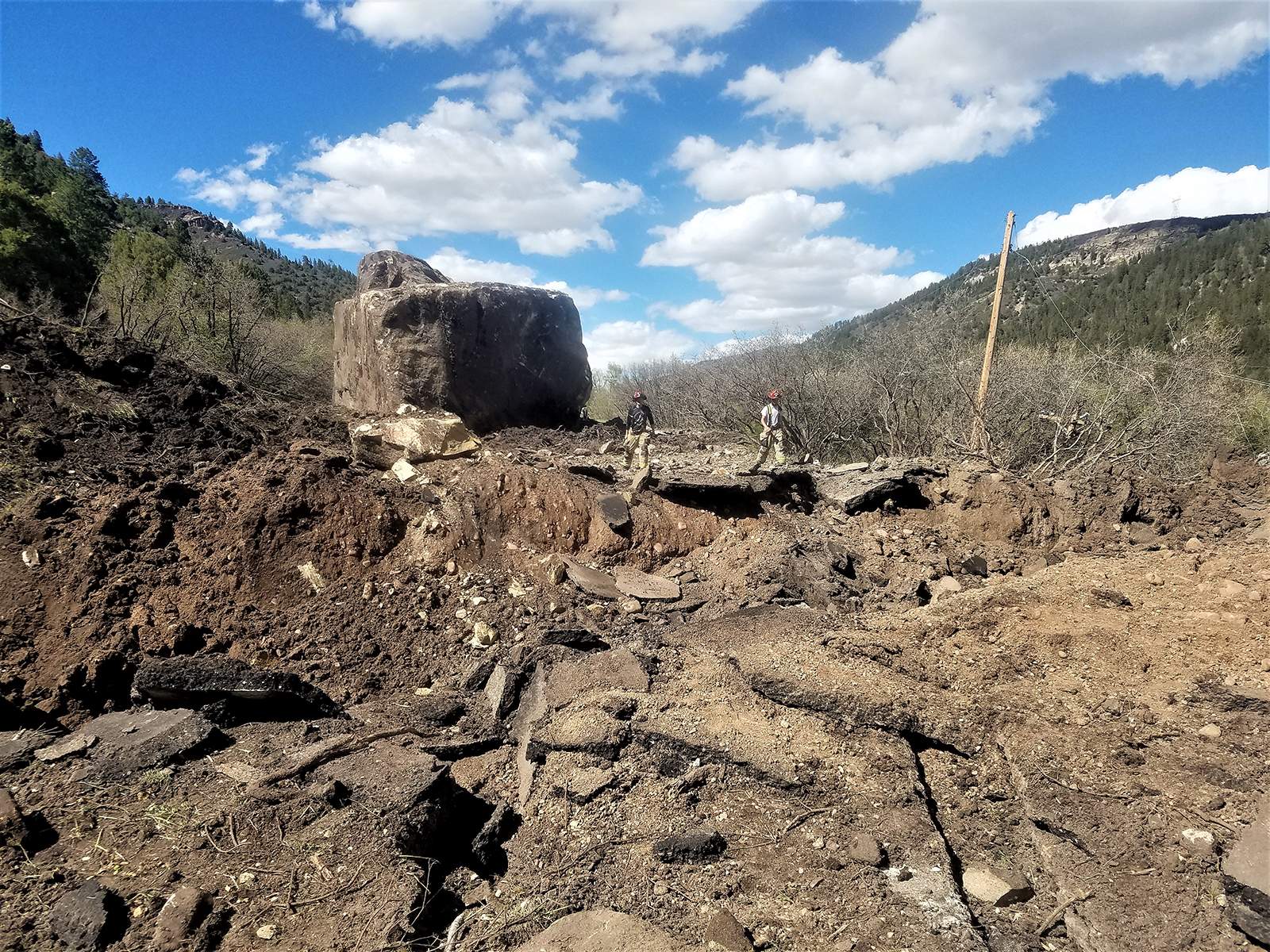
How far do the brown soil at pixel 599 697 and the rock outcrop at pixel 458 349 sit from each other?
189cm

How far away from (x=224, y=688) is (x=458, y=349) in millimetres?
5812

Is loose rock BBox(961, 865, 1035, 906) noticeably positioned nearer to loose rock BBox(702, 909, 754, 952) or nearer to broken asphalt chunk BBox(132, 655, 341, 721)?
loose rock BBox(702, 909, 754, 952)

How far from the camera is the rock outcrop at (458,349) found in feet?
28.2

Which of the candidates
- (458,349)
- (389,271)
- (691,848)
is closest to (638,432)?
(458,349)

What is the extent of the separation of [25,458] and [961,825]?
7.31m

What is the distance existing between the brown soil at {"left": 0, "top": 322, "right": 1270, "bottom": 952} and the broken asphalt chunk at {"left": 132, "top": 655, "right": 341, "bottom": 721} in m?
0.13

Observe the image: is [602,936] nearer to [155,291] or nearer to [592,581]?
[592,581]

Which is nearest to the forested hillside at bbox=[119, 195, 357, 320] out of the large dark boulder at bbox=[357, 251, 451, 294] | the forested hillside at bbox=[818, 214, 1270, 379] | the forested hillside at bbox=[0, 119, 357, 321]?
the forested hillside at bbox=[0, 119, 357, 321]

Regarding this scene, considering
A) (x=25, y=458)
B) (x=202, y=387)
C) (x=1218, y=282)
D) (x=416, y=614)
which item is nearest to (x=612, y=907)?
(x=416, y=614)

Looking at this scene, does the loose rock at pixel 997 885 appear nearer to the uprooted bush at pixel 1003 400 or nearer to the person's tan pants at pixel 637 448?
the person's tan pants at pixel 637 448

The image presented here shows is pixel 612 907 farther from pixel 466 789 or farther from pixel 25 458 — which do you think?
pixel 25 458

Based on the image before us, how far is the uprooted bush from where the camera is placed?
11344 mm

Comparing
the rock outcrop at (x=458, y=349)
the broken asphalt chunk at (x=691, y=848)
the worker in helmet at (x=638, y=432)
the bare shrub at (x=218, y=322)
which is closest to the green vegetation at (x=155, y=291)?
the bare shrub at (x=218, y=322)

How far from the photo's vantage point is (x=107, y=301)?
49.6 feet
